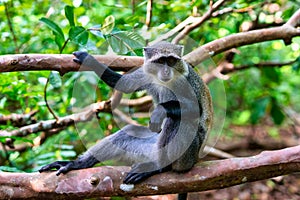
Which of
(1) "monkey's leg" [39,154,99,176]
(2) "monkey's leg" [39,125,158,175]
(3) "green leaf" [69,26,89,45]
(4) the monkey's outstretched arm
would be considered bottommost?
(2) "monkey's leg" [39,125,158,175]

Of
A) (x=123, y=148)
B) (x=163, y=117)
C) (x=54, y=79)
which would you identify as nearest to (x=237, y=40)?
(x=163, y=117)

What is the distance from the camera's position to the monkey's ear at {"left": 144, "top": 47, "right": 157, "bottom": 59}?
3512 mm

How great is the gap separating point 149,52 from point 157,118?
2.07 ft

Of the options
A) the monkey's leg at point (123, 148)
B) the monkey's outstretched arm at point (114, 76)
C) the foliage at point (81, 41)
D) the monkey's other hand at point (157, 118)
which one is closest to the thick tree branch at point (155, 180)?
the monkey's leg at point (123, 148)

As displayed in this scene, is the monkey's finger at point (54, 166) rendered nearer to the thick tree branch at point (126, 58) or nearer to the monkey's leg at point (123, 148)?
the monkey's leg at point (123, 148)

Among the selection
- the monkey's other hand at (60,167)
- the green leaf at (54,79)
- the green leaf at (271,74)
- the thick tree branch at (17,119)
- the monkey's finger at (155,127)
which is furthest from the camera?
the green leaf at (271,74)

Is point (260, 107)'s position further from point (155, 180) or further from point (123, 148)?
point (155, 180)

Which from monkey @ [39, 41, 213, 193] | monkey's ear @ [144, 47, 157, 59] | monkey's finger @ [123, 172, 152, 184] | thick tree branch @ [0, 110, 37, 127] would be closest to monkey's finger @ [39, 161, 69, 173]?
monkey @ [39, 41, 213, 193]

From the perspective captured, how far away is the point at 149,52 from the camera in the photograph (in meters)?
3.55

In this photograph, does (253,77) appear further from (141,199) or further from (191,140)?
(191,140)

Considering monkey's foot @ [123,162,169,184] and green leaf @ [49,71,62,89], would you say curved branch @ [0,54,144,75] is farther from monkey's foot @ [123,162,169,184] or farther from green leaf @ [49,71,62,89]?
monkey's foot @ [123,162,169,184]

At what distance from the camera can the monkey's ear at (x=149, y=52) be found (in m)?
3.51

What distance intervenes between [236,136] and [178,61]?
555 centimetres

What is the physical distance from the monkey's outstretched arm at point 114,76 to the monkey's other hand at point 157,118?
0.25 metres
